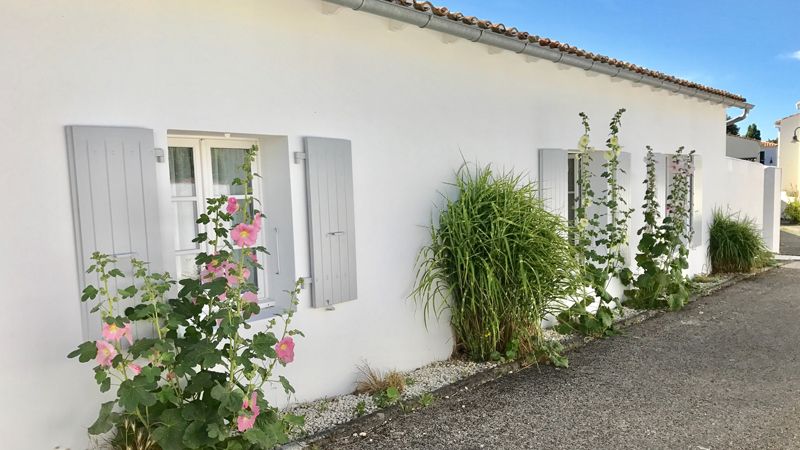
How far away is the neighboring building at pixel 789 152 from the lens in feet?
81.4

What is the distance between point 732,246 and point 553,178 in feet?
21.5

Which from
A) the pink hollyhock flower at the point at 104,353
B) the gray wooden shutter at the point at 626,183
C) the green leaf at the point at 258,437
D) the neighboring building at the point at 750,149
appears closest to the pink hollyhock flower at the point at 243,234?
the pink hollyhock flower at the point at 104,353

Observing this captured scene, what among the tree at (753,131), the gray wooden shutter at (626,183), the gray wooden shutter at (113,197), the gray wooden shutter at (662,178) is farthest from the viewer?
the tree at (753,131)

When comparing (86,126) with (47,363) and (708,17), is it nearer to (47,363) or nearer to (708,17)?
(47,363)

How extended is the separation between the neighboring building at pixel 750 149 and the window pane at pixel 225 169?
2949cm

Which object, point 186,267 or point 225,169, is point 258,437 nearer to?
point 186,267

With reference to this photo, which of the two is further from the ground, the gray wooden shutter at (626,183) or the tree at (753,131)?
the tree at (753,131)

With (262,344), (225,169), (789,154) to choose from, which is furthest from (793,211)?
(262,344)

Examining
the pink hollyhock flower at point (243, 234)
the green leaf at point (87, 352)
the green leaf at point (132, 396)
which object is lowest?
the green leaf at point (132, 396)

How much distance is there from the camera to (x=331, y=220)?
470cm

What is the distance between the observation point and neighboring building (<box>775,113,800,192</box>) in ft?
81.4

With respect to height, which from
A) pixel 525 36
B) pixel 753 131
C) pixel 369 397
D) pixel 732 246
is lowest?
pixel 369 397

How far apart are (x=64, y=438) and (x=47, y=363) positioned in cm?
53

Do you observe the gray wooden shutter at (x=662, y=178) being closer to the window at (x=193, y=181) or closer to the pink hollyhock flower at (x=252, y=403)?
the window at (x=193, y=181)
